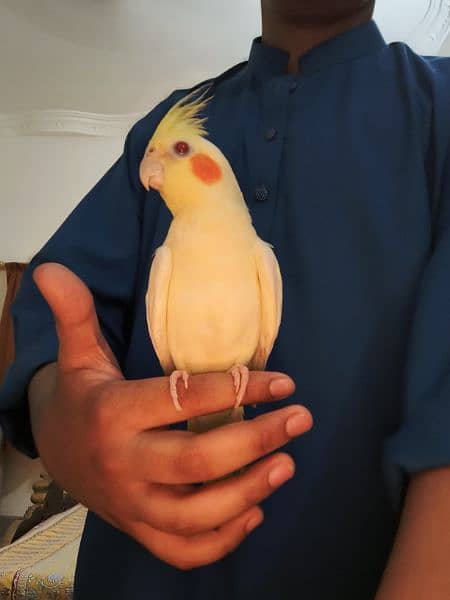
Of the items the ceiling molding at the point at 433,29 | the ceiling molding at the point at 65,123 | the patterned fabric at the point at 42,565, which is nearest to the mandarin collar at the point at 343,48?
the patterned fabric at the point at 42,565

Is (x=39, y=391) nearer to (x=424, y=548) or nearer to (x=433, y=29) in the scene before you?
(x=424, y=548)

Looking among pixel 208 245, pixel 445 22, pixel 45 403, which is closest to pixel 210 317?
pixel 208 245

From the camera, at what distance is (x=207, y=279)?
31 cm

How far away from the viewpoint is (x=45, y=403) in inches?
14.9

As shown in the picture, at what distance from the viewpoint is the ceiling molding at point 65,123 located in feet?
9.38

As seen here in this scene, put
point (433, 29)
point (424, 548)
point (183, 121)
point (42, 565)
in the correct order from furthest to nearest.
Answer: point (433, 29)
point (42, 565)
point (183, 121)
point (424, 548)

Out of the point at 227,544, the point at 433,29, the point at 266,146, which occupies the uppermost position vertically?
the point at 433,29

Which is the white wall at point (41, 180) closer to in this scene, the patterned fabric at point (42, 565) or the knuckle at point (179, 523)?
the patterned fabric at point (42, 565)

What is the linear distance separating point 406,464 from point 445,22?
2519 millimetres

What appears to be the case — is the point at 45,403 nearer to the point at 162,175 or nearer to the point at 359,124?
the point at 162,175

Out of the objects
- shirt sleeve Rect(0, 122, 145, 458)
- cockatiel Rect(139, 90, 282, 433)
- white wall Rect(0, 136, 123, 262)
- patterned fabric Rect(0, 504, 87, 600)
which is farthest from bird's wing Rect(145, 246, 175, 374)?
white wall Rect(0, 136, 123, 262)

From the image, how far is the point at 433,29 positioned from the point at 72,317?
249cm

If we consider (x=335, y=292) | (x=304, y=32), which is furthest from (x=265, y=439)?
(x=304, y=32)

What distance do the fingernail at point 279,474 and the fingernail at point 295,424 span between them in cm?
2
